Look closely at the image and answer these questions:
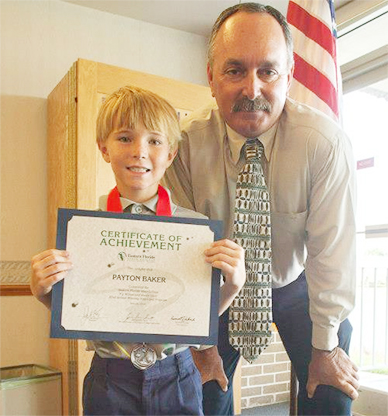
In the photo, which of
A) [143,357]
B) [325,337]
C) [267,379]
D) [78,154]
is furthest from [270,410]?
[143,357]

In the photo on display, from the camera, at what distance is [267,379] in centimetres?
316

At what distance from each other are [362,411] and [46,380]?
1802 mm

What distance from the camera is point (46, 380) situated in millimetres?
2416

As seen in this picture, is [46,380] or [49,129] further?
[49,129]

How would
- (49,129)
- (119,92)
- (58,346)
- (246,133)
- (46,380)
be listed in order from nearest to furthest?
1. (119,92)
2. (246,133)
3. (46,380)
4. (58,346)
5. (49,129)

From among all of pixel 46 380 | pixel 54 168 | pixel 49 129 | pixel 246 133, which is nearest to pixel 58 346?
pixel 46 380

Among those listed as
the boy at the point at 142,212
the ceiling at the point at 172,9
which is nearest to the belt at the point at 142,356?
the boy at the point at 142,212

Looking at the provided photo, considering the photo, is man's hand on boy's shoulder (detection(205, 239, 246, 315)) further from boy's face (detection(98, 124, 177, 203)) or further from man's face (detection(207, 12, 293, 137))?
man's face (detection(207, 12, 293, 137))

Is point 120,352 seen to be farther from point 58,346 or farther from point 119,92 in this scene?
point 58,346

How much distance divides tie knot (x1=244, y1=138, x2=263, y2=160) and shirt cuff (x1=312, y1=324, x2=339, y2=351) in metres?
0.46

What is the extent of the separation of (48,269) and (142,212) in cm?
25

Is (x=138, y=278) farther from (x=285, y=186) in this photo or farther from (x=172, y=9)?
(x=172, y=9)

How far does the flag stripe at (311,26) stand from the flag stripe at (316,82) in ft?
0.35
